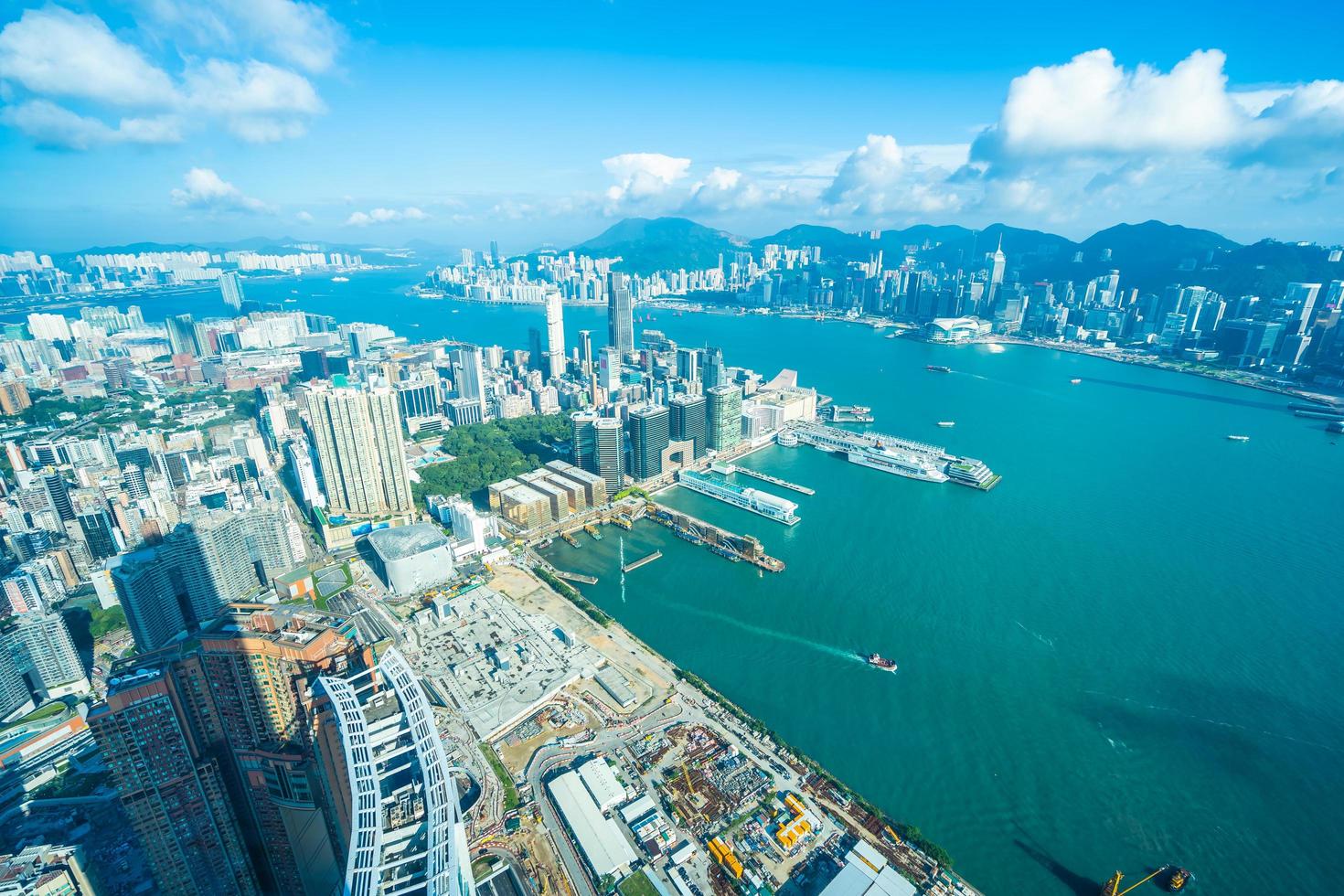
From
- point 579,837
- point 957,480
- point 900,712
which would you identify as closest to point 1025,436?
point 957,480

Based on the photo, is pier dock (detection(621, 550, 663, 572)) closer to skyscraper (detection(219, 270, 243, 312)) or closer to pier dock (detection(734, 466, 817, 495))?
pier dock (detection(734, 466, 817, 495))

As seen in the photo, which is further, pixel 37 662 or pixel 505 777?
pixel 37 662

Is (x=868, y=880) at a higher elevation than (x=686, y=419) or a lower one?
lower

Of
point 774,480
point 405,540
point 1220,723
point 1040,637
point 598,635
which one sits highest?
point 405,540

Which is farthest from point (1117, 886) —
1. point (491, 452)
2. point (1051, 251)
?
point (1051, 251)

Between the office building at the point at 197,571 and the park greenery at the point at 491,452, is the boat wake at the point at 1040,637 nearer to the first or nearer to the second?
the park greenery at the point at 491,452

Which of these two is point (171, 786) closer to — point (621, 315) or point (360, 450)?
point (360, 450)

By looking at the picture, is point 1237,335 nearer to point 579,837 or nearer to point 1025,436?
point 1025,436
